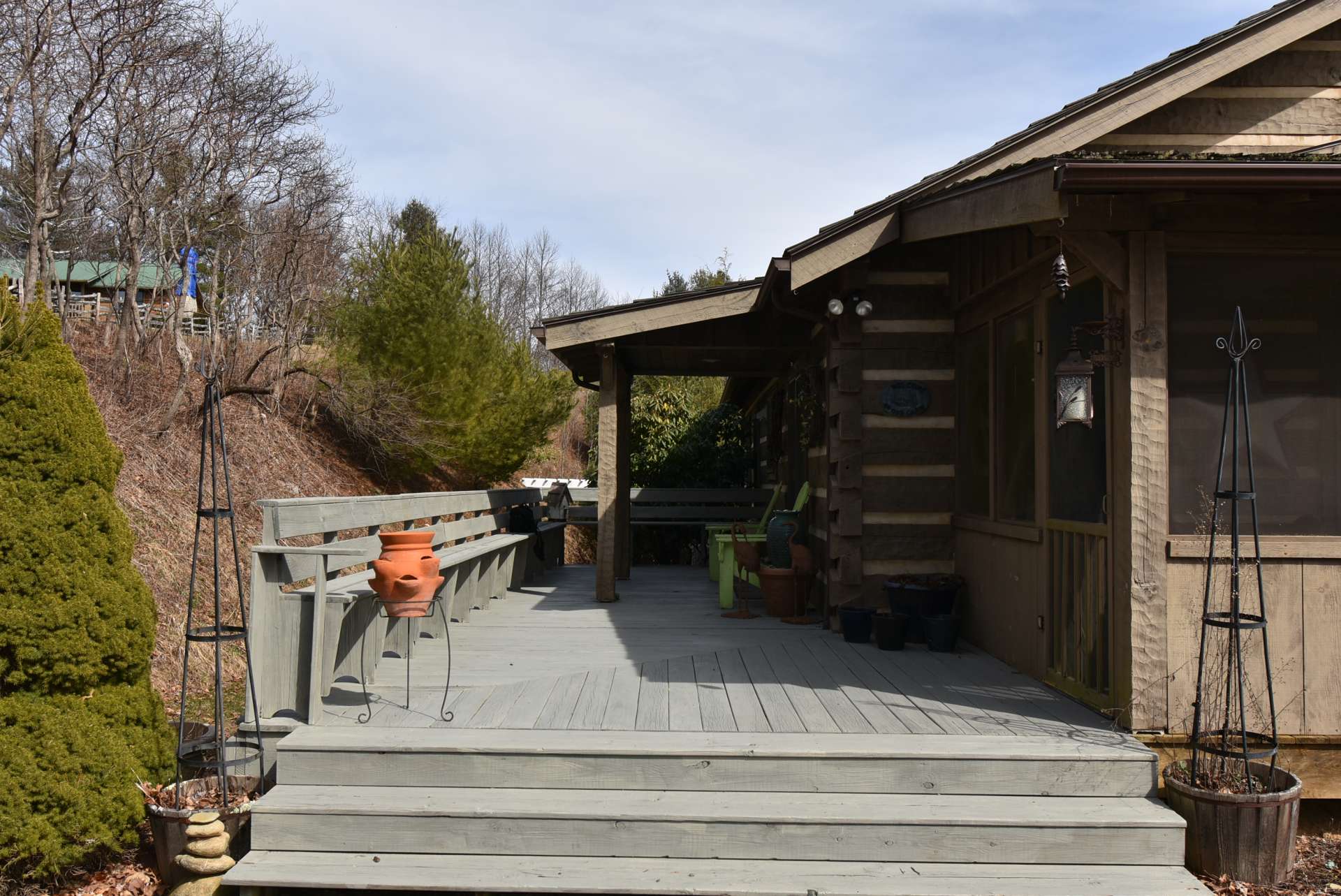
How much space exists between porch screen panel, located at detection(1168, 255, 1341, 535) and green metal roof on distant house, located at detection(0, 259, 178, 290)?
25.5 ft

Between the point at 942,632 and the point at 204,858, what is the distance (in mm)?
4220

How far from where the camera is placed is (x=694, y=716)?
4.48 meters

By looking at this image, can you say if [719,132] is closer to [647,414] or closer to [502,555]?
[647,414]

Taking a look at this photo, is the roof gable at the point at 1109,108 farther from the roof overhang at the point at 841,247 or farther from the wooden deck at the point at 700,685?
the wooden deck at the point at 700,685

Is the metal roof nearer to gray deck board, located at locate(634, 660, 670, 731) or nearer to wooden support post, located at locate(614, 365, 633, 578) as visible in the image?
gray deck board, located at locate(634, 660, 670, 731)

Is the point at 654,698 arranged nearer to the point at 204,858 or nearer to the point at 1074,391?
the point at 204,858

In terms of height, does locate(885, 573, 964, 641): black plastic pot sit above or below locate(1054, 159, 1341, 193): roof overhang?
below

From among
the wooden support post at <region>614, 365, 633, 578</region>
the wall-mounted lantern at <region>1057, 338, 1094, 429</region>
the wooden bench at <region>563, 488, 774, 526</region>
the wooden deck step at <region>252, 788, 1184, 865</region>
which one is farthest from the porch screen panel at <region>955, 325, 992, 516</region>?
the wooden bench at <region>563, 488, 774, 526</region>

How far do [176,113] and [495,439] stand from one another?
7327mm

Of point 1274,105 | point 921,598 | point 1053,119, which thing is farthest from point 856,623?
Answer: point 1274,105

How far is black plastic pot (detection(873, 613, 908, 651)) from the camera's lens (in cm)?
610

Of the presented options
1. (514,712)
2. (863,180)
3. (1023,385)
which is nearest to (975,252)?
(1023,385)

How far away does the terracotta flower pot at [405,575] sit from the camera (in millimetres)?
4543

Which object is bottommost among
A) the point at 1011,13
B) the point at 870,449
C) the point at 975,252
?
the point at 870,449
